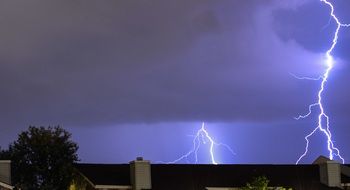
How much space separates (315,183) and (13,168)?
68.0 feet

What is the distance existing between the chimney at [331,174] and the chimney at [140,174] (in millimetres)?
11278

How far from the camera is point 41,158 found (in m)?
59.7

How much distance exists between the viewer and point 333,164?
5300 cm

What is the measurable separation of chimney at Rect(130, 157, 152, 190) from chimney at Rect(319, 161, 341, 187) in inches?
444

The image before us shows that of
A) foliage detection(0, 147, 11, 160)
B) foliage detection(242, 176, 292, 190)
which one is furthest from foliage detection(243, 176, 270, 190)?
foliage detection(0, 147, 11, 160)

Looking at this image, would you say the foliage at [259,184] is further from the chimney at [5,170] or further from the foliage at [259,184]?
the chimney at [5,170]

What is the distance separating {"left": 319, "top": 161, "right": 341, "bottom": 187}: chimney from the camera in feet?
173

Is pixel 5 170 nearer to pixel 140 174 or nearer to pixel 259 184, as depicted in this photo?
pixel 140 174

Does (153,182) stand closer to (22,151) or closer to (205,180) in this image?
(205,180)

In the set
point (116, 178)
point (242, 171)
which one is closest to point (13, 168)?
point (116, 178)

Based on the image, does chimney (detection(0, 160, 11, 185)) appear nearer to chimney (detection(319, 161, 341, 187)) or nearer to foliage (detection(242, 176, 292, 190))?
foliage (detection(242, 176, 292, 190))

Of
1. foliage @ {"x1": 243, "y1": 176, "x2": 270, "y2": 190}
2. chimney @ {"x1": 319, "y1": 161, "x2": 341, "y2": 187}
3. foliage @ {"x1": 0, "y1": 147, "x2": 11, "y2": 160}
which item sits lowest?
foliage @ {"x1": 243, "y1": 176, "x2": 270, "y2": 190}

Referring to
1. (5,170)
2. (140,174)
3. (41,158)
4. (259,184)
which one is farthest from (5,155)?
(259,184)

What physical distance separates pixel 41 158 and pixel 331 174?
1997 cm
